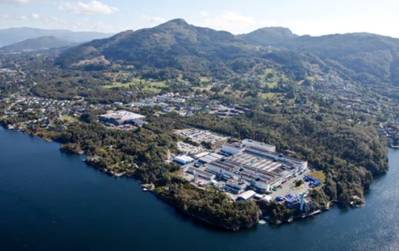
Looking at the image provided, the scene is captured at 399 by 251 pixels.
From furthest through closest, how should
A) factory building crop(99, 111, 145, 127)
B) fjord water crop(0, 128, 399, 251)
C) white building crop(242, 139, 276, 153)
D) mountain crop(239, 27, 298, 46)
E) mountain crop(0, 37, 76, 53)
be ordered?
mountain crop(0, 37, 76, 53) < mountain crop(239, 27, 298, 46) < factory building crop(99, 111, 145, 127) < white building crop(242, 139, 276, 153) < fjord water crop(0, 128, 399, 251)

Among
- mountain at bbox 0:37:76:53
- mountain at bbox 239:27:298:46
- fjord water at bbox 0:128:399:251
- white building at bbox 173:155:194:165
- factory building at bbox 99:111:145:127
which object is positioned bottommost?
mountain at bbox 0:37:76:53

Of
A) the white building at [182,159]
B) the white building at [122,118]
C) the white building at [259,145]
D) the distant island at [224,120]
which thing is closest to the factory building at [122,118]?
the white building at [122,118]

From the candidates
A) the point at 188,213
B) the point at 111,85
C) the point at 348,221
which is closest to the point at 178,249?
the point at 188,213

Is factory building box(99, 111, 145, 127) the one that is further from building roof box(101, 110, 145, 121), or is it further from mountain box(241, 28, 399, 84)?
mountain box(241, 28, 399, 84)

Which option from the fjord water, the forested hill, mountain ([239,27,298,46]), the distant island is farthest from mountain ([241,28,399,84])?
the fjord water

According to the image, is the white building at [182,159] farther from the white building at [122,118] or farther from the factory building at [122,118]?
the white building at [122,118]

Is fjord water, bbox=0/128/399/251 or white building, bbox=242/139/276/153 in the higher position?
white building, bbox=242/139/276/153
